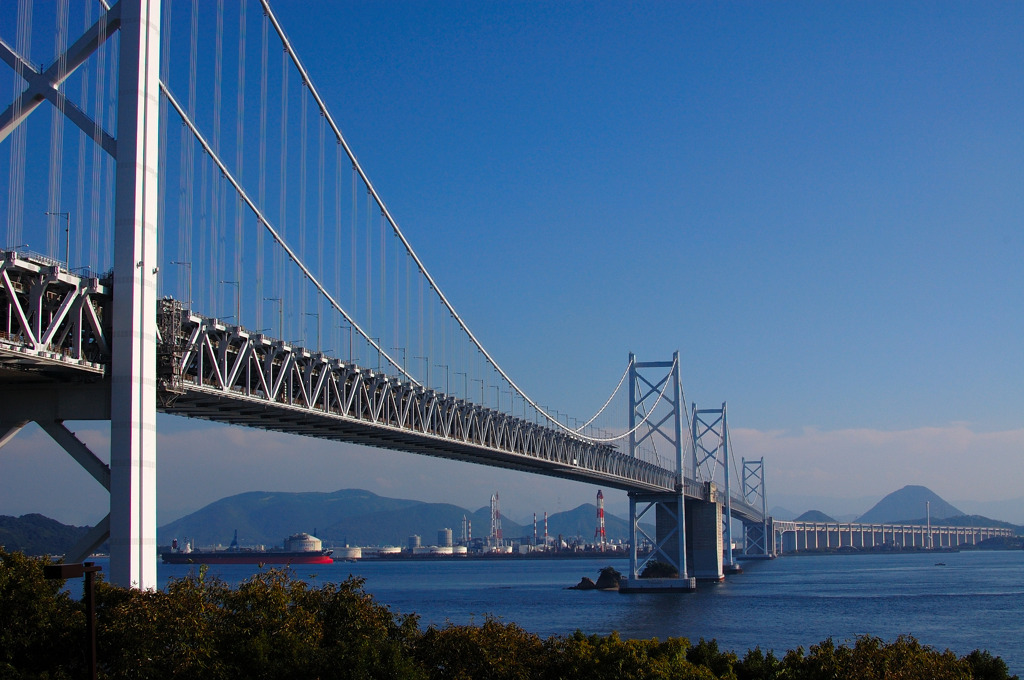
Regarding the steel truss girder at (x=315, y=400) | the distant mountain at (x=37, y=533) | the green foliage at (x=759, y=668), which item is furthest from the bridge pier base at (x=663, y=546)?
the green foliage at (x=759, y=668)

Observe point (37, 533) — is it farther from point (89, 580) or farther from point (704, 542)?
point (89, 580)

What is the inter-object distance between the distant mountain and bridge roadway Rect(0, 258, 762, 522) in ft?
200

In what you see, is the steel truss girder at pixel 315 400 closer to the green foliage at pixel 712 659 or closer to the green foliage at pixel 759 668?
the green foliage at pixel 712 659

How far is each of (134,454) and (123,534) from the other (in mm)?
1238

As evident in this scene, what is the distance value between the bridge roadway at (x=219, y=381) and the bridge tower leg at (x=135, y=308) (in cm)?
53

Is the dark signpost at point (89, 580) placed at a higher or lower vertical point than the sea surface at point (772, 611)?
higher

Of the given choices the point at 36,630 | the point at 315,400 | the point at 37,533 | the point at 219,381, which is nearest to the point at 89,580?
the point at 36,630

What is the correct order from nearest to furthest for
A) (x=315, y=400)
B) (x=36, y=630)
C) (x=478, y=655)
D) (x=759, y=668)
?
(x=36, y=630) → (x=478, y=655) → (x=759, y=668) → (x=315, y=400)

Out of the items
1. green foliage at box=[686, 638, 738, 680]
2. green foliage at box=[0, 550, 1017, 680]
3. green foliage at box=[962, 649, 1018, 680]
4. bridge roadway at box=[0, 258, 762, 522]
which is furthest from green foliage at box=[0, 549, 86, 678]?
green foliage at box=[962, 649, 1018, 680]

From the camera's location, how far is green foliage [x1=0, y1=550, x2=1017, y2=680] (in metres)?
15.1

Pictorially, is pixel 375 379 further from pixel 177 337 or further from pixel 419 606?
pixel 419 606

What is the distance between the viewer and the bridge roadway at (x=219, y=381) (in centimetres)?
1752

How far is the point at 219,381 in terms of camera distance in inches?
901

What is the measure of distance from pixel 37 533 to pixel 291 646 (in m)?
100
